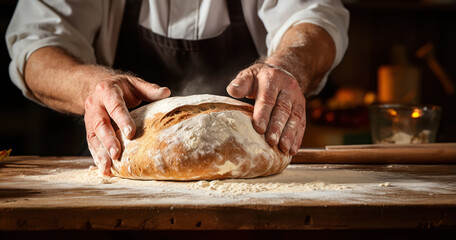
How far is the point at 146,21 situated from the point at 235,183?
1005 mm

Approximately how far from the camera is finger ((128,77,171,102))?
1171mm

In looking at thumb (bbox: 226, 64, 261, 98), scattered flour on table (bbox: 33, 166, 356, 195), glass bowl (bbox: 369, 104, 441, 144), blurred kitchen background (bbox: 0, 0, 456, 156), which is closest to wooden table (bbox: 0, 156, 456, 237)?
scattered flour on table (bbox: 33, 166, 356, 195)

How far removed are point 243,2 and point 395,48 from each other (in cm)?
173

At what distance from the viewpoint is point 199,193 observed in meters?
0.88

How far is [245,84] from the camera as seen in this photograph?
1.12 meters

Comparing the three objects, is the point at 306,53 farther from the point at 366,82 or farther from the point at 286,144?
the point at 366,82

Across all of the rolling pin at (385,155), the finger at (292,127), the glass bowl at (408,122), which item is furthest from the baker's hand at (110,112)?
the glass bowl at (408,122)

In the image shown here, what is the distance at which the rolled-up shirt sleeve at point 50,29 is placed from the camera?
1629 millimetres

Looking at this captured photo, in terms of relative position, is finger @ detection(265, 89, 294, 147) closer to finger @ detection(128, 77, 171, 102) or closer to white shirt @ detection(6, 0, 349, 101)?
finger @ detection(128, 77, 171, 102)

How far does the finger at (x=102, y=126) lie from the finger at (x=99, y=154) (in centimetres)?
2

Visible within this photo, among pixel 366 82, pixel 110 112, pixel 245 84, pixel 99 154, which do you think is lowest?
pixel 366 82

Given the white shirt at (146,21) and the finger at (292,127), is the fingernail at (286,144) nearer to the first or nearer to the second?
the finger at (292,127)

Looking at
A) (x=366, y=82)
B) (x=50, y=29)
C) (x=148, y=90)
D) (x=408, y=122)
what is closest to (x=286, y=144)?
(x=148, y=90)

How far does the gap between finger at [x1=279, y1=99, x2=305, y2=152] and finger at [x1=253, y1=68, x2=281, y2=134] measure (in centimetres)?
7
